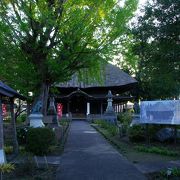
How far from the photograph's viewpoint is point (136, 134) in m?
21.1

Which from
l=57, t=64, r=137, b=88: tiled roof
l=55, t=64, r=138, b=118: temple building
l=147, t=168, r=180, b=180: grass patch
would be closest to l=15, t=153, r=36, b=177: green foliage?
l=147, t=168, r=180, b=180: grass patch

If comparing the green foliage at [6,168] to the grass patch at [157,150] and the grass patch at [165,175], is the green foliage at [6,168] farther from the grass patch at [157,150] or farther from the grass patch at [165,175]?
the grass patch at [157,150]

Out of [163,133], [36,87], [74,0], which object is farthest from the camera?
[36,87]

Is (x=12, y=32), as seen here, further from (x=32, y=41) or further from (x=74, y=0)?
(x=74, y=0)

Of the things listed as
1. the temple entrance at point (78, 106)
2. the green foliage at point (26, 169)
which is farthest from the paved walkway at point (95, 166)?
the temple entrance at point (78, 106)

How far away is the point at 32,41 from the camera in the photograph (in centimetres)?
2373

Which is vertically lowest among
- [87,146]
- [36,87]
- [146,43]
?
[87,146]

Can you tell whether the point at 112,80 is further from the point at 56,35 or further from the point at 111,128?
the point at 56,35

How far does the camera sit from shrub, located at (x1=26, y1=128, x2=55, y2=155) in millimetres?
16906

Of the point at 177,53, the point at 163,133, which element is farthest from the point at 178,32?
the point at 163,133

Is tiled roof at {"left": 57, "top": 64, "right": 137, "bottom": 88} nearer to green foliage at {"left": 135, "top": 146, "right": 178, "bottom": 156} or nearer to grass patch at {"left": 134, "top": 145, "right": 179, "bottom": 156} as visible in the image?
grass patch at {"left": 134, "top": 145, "right": 179, "bottom": 156}

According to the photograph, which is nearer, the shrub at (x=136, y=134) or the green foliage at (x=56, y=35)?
the shrub at (x=136, y=134)

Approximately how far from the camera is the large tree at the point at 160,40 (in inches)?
754

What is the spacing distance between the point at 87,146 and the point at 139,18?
22.3ft
